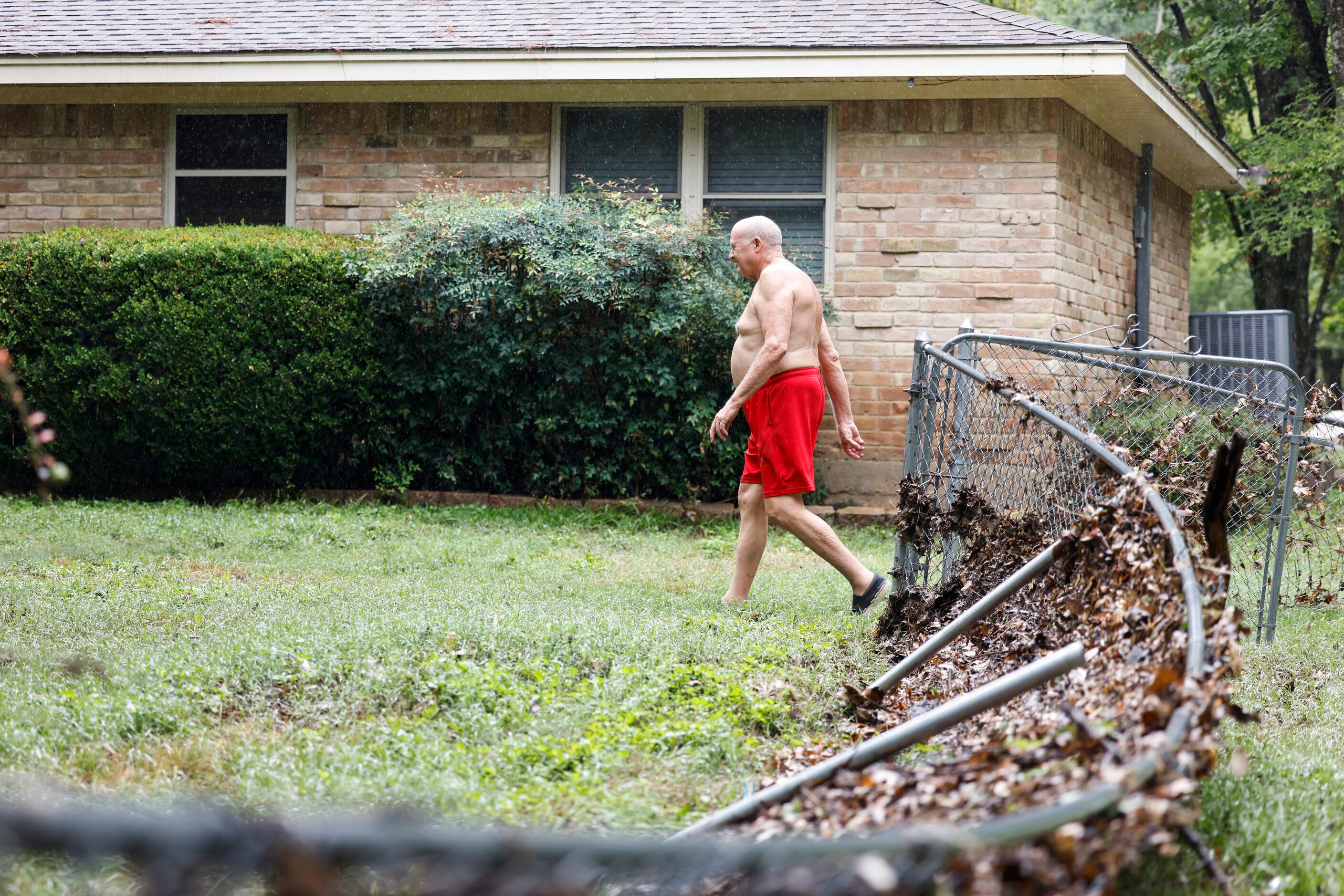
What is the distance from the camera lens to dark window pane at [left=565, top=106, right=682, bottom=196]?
992 centimetres

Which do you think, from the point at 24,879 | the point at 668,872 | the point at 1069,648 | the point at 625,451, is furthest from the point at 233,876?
the point at 625,451

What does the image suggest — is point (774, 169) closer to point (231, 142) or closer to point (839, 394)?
point (839, 394)

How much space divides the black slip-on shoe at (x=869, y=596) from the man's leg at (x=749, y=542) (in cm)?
52

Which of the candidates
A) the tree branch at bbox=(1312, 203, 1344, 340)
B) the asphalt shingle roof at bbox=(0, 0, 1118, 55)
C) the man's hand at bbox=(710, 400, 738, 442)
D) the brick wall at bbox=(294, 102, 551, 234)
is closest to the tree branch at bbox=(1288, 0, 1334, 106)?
the tree branch at bbox=(1312, 203, 1344, 340)

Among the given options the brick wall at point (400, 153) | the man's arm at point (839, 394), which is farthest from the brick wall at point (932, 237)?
the man's arm at point (839, 394)

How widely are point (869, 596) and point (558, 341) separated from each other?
4128 mm

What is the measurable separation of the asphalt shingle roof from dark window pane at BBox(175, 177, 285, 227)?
46.8 inches

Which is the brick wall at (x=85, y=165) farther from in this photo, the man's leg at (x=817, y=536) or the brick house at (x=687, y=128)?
the man's leg at (x=817, y=536)

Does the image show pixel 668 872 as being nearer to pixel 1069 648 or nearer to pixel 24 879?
pixel 1069 648

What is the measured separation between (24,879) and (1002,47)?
8.34m

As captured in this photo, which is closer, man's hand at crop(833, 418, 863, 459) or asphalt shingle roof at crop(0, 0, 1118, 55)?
man's hand at crop(833, 418, 863, 459)

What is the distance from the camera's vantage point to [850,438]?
5.82 metres

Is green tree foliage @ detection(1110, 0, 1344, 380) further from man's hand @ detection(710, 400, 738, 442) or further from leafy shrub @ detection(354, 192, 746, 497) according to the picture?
man's hand @ detection(710, 400, 738, 442)

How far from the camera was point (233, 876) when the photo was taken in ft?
7.07
